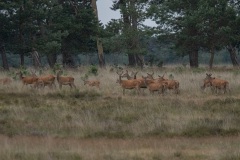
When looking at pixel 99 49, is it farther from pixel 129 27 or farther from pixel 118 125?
pixel 118 125

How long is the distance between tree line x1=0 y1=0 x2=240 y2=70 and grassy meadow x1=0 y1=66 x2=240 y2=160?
9.63 metres

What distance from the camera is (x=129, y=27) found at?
31.0 meters

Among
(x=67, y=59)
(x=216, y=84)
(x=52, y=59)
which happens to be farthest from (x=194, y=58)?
(x=216, y=84)

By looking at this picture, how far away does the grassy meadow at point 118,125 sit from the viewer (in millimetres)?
11258

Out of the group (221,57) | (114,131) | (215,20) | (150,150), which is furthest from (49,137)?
(221,57)

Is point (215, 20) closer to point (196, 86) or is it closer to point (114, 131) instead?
point (196, 86)

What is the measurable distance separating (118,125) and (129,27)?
17.2 m

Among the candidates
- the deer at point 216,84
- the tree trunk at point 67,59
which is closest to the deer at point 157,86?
the deer at point 216,84

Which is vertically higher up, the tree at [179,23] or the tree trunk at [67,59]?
the tree at [179,23]

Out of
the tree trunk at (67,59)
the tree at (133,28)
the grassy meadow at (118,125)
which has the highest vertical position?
the tree at (133,28)

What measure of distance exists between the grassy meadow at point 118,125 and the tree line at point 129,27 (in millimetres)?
9630

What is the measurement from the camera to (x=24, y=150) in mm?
11406

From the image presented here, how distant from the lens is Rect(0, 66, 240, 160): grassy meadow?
11258 mm

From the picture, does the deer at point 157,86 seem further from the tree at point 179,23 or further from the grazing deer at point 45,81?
the tree at point 179,23
